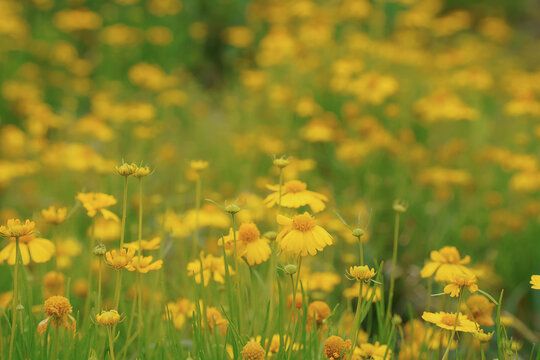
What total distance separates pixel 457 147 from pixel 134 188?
1.62m

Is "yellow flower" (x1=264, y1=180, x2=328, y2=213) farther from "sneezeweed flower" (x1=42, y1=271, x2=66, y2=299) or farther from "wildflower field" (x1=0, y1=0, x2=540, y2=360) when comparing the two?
"sneezeweed flower" (x1=42, y1=271, x2=66, y2=299)

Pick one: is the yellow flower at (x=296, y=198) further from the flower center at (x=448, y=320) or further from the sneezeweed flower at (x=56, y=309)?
the sneezeweed flower at (x=56, y=309)

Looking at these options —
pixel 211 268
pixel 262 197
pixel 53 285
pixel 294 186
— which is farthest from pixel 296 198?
pixel 262 197

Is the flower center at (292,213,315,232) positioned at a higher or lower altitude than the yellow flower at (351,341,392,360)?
higher

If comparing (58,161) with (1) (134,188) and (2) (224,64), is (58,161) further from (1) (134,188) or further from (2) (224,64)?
(2) (224,64)

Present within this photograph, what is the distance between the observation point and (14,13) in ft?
14.9

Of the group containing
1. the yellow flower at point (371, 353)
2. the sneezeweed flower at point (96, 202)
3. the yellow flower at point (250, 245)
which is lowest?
A: the yellow flower at point (371, 353)

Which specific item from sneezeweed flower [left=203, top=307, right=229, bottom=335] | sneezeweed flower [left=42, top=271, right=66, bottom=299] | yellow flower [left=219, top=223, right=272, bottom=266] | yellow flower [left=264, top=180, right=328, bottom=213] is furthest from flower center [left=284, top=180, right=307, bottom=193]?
sneezeweed flower [left=42, top=271, right=66, bottom=299]

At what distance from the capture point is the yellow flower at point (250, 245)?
42.0 inches

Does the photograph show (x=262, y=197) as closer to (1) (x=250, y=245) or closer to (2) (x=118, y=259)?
(1) (x=250, y=245)

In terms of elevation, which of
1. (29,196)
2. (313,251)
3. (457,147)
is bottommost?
(29,196)

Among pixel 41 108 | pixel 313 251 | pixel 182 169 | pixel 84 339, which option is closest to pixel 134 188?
pixel 182 169

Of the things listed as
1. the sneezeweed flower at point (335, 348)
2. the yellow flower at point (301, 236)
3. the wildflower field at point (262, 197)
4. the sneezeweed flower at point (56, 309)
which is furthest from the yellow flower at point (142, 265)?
the sneezeweed flower at point (335, 348)

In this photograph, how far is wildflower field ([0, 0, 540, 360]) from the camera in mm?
1052
